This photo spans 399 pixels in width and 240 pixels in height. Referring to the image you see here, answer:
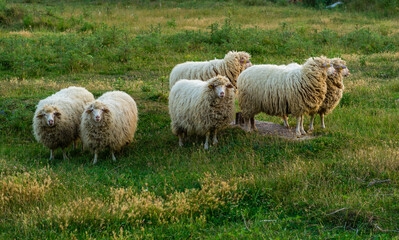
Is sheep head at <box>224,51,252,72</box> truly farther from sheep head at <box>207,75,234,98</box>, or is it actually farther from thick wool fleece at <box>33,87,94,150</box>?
thick wool fleece at <box>33,87,94,150</box>

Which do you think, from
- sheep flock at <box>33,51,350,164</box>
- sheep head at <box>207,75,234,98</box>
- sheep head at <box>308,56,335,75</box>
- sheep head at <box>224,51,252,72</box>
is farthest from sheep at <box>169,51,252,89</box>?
sheep head at <box>308,56,335,75</box>

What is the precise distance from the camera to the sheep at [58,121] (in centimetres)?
1002

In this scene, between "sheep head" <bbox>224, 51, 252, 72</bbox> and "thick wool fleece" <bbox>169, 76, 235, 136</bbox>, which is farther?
"sheep head" <bbox>224, 51, 252, 72</bbox>

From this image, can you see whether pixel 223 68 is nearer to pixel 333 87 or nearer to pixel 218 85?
pixel 218 85

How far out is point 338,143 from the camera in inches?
365

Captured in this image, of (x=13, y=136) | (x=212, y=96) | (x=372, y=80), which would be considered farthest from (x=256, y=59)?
(x=13, y=136)

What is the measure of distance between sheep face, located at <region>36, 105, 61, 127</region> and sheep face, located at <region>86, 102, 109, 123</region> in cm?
77

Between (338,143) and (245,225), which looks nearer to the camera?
(245,225)

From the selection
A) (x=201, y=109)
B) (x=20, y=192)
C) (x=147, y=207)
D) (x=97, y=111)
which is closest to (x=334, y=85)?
(x=201, y=109)

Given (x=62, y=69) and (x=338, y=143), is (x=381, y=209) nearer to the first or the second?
(x=338, y=143)

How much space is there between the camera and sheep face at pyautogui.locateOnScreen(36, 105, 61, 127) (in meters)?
9.71

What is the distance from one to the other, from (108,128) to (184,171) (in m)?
2.47

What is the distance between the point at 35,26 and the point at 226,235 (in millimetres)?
23358

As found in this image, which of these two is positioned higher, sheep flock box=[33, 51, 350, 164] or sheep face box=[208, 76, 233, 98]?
sheep face box=[208, 76, 233, 98]
